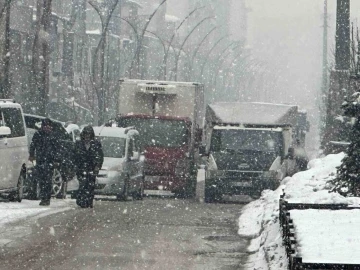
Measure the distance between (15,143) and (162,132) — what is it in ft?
29.1

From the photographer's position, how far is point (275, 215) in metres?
15.1

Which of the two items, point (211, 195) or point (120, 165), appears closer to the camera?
point (120, 165)

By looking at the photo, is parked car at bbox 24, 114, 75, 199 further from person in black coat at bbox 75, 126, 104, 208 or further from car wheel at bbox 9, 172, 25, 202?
person in black coat at bbox 75, 126, 104, 208

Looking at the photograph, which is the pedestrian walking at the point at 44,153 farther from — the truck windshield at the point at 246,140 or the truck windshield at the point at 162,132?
the truck windshield at the point at 162,132

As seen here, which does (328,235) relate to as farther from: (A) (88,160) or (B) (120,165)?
(B) (120,165)

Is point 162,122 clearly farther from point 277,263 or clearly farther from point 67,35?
point 67,35

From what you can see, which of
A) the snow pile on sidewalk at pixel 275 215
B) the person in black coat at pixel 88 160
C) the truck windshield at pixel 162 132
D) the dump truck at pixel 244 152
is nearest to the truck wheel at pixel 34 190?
the person in black coat at pixel 88 160

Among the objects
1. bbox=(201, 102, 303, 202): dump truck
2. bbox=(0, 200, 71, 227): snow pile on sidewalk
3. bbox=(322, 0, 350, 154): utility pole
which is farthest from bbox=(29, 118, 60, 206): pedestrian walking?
bbox=(322, 0, 350, 154): utility pole

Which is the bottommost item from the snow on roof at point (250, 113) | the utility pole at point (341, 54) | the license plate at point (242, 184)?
the license plate at point (242, 184)

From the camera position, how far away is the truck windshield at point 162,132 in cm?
2905

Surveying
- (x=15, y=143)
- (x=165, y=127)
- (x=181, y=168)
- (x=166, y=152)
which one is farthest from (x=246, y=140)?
(x=15, y=143)

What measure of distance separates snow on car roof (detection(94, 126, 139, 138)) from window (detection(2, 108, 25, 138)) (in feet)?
18.9

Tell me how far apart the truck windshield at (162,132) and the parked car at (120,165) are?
145 centimetres

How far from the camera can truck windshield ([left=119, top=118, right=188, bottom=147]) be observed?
29.0 meters
